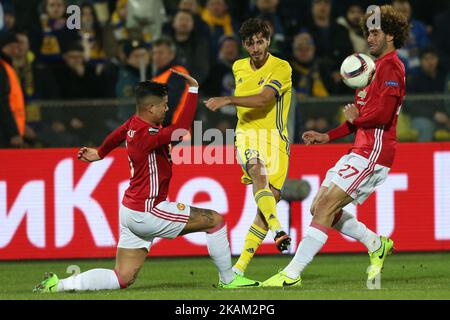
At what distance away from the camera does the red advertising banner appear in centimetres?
1276

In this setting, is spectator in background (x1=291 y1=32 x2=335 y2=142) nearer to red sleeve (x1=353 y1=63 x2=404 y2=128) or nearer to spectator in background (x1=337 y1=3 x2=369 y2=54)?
spectator in background (x1=337 y1=3 x2=369 y2=54)

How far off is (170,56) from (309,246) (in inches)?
212

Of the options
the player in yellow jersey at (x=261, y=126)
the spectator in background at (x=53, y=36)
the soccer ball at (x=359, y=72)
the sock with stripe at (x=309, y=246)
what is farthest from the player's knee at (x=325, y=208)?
the spectator in background at (x=53, y=36)

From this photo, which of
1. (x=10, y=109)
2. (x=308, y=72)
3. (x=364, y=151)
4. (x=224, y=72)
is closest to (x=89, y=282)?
(x=364, y=151)

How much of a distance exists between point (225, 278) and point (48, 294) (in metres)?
1.52

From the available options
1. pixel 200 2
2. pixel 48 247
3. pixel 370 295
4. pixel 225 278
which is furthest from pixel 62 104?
pixel 370 295

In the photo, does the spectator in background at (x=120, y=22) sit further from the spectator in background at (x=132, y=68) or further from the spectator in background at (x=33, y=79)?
the spectator in background at (x=33, y=79)

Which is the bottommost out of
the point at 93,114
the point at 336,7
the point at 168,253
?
the point at 168,253

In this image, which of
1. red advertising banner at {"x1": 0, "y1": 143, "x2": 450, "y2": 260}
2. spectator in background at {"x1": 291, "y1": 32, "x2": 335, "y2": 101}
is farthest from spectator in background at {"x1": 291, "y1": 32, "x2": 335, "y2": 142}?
red advertising banner at {"x1": 0, "y1": 143, "x2": 450, "y2": 260}

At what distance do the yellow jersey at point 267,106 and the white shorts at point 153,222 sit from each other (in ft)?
4.30

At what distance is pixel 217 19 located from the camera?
16.1 meters

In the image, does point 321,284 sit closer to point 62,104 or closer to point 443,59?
point 62,104

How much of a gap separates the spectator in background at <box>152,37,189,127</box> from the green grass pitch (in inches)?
82.4

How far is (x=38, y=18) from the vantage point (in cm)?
1585
